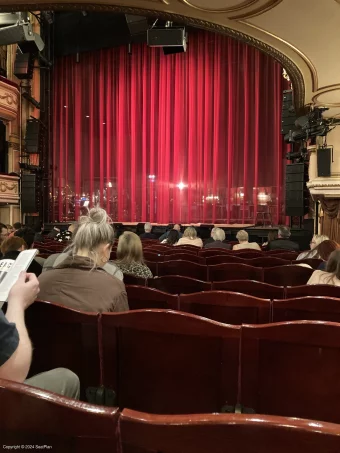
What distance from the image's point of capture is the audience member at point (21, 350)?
1054 millimetres

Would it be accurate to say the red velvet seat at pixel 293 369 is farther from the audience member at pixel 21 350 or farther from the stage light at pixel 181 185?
the stage light at pixel 181 185

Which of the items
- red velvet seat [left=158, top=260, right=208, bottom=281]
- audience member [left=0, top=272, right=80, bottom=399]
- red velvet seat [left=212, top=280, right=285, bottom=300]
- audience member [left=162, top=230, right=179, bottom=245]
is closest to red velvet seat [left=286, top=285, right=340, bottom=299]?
red velvet seat [left=212, top=280, right=285, bottom=300]

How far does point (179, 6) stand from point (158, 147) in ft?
27.1

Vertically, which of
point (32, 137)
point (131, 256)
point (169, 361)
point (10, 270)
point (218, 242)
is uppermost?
point (32, 137)

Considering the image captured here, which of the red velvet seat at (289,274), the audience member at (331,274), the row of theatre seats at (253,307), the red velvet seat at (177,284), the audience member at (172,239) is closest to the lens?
the row of theatre seats at (253,307)

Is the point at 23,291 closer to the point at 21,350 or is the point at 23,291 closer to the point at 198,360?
the point at 21,350

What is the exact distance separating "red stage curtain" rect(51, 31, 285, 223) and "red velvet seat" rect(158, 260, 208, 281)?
808 centimetres

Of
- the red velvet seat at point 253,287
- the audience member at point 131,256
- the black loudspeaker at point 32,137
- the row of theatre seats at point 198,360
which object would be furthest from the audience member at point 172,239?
the black loudspeaker at point 32,137

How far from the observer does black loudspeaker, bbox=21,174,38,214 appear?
11148 millimetres

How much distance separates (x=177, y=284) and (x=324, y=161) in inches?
194

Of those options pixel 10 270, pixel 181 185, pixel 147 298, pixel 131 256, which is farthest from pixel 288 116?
pixel 10 270

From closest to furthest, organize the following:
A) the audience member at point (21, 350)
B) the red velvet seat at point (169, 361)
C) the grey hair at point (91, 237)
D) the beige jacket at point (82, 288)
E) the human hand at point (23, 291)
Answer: the audience member at point (21, 350) < the human hand at point (23, 291) < the red velvet seat at point (169, 361) < the beige jacket at point (82, 288) < the grey hair at point (91, 237)

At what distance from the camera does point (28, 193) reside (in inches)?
440

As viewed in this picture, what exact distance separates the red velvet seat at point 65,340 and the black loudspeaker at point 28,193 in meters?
10.1
